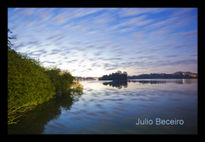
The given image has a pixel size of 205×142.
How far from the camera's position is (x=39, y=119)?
8.39 m

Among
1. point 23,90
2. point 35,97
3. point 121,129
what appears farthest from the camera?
point 35,97

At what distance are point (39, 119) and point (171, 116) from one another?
8.85 meters
